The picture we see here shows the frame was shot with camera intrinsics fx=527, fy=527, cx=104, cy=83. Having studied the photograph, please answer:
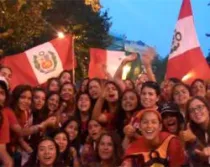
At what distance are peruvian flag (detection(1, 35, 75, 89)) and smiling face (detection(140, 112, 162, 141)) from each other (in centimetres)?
559

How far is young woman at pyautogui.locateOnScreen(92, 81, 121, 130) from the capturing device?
21.4ft

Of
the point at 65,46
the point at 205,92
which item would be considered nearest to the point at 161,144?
the point at 205,92

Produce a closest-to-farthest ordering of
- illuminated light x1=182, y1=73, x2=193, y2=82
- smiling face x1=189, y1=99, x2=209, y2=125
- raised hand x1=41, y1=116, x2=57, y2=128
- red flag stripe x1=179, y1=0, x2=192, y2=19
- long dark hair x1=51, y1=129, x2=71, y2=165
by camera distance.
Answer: smiling face x1=189, y1=99, x2=209, y2=125, long dark hair x1=51, y1=129, x2=71, y2=165, raised hand x1=41, y1=116, x2=57, y2=128, illuminated light x1=182, y1=73, x2=193, y2=82, red flag stripe x1=179, y1=0, x2=192, y2=19

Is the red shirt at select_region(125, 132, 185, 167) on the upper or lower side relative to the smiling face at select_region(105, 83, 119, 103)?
lower

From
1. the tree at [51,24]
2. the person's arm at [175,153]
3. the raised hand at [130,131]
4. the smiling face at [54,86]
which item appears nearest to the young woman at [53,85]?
the smiling face at [54,86]

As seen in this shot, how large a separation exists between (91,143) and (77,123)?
332 mm

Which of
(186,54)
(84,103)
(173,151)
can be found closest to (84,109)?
(84,103)

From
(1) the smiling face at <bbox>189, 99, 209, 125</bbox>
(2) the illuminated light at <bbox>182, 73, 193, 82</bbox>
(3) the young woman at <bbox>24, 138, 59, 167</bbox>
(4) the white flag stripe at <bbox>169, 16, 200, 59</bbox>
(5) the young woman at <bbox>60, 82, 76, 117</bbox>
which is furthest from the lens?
(4) the white flag stripe at <bbox>169, 16, 200, 59</bbox>

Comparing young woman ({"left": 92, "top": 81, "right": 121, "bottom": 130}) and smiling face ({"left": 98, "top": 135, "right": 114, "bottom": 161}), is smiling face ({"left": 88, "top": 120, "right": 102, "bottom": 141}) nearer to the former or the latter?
young woman ({"left": 92, "top": 81, "right": 121, "bottom": 130})

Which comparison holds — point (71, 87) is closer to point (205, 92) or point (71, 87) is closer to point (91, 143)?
point (91, 143)

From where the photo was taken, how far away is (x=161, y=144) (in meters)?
4.84

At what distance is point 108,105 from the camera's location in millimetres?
6793

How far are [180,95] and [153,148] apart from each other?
67.6 inches

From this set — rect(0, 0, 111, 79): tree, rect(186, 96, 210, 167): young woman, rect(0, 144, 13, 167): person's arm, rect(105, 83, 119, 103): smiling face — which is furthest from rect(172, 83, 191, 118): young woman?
rect(0, 0, 111, 79): tree
